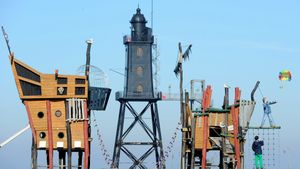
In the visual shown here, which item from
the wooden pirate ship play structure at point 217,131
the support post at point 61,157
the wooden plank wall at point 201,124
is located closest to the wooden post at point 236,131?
the wooden pirate ship play structure at point 217,131

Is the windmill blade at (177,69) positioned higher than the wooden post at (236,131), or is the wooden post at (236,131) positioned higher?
the windmill blade at (177,69)

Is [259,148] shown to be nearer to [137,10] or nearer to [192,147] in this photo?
[192,147]

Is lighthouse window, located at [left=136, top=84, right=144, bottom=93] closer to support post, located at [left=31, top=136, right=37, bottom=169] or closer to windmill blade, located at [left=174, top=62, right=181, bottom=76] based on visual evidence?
windmill blade, located at [left=174, top=62, right=181, bottom=76]

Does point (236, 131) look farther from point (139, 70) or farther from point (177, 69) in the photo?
point (139, 70)

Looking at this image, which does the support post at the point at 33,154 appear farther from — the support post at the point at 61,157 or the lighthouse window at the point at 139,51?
the lighthouse window at the point at 139,51

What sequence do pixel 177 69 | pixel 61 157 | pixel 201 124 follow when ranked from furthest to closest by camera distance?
pixel 177 69, pixel 201 124, pixel 61 157

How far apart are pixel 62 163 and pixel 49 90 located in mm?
6425

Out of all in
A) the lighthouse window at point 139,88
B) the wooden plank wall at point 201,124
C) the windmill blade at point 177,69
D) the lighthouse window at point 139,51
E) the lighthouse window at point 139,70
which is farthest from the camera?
the lighthouse window at point 139,51

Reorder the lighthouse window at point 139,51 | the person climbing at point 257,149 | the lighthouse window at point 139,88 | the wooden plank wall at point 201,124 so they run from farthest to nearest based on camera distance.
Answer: the lighthouse window at point 139,51, the lighthouse window at point 139,88, the wooden plank wall at point 201,124, the person climbing at point 257,149

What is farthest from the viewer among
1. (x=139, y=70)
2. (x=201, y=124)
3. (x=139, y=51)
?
(x=139, y=51)

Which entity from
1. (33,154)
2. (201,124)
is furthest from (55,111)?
(201,124)

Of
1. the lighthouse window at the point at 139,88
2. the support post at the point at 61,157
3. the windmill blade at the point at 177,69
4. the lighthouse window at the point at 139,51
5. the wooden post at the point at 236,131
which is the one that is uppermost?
the lighthouse window at the point at 139,51

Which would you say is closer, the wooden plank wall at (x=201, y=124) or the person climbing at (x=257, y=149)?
the person climbing at (x=257, y=149)

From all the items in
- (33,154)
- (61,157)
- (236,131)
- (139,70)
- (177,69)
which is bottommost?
(61,157)
